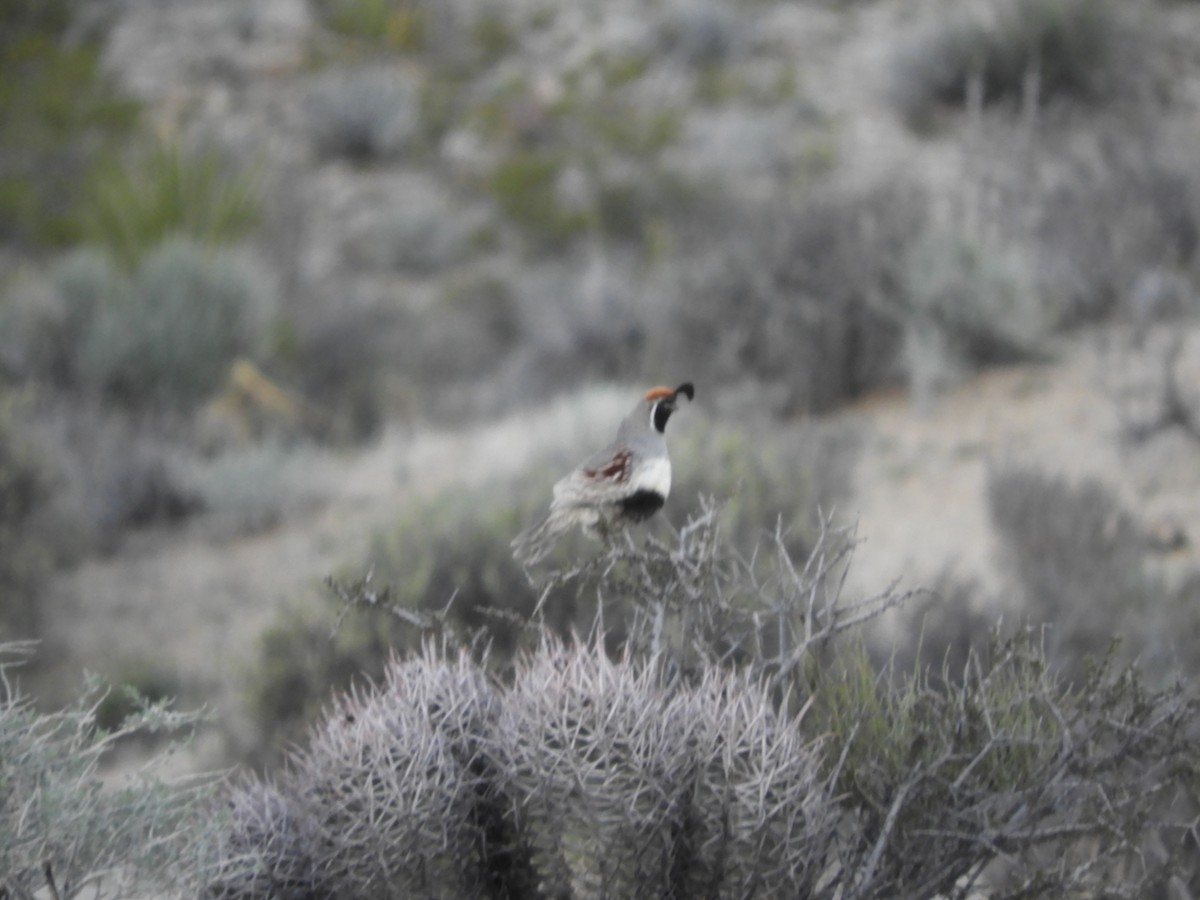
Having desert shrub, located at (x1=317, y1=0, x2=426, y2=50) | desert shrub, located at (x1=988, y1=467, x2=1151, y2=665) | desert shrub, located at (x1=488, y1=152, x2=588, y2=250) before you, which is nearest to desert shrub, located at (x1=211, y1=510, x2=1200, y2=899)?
desert shrub, located at (x1=988, y1=467, x2=1151, y2=665)

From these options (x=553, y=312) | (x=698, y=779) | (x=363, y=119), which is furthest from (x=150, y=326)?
(x=698, y=779)

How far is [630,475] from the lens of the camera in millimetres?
2957

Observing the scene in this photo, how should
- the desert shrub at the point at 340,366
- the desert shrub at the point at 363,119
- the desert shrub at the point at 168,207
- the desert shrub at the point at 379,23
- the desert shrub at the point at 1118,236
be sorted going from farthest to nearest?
1. the desert shrub at the point at 379,23
2. the desert shrub at the point at 363,119
3. the desert shrub at the point at 168,207
4. the desert shrub at the point at 340,366
5. the desert shrub at the point at 1118,236

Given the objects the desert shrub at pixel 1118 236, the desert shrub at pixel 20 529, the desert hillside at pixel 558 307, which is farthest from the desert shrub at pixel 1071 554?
the desert shrub at pixel 20 529

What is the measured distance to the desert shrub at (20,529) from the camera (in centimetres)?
791

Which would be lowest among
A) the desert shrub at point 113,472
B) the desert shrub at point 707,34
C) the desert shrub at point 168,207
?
the desert shrub at point 113,472

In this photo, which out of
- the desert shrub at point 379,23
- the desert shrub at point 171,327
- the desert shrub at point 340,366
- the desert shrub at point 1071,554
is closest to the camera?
the desert shrub at point 1071,554

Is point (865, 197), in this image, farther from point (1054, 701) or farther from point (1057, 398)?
point (1054, 701)

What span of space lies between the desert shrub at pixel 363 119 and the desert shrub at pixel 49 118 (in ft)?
8.71

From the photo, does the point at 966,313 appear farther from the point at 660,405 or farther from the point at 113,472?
the point at 660,405

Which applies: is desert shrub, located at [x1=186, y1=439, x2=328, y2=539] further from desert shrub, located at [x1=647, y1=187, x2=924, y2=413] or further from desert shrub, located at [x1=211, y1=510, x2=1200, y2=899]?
desert shrub, located at [x1=211, y1=510, x2=1200, y2=899]

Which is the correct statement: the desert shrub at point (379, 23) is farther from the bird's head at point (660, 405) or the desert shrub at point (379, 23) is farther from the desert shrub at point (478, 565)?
the bird's head at point (660, 405)

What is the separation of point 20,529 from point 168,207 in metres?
6.37

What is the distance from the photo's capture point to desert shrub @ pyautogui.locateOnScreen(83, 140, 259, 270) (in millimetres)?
13609
